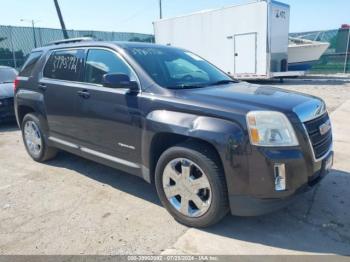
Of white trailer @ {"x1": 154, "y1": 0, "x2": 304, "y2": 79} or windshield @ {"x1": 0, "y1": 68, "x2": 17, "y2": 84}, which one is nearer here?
windshield @ {"x1": 0, "y1": 68, "x2": 17, "y2": 84}

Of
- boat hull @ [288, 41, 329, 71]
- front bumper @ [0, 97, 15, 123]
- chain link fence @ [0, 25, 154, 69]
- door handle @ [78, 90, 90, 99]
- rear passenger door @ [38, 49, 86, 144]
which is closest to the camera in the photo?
door handle @ [78, 90, 90, 99]

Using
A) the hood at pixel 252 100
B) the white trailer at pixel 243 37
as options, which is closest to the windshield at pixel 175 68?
the hood at pixel 252 100

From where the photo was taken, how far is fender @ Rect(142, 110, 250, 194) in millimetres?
2896

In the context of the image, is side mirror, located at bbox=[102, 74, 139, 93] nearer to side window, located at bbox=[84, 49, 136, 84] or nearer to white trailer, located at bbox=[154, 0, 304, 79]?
side window, located at bbox=[84, 49, 136, 84]

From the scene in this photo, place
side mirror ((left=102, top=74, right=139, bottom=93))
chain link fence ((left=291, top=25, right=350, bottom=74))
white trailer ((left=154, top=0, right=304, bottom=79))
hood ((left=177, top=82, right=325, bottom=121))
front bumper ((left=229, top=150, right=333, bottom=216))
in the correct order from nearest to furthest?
front bumper ((left=229, top=150, right=333, bottom=216)), hood ((left=177, top=82, right=325, bottom=121)), side mirror ((left=102, top=74, right=139, bottom=93)), white trailer ((left=154, top=0, right=304, bottom=79)), chain link fence ((left=291, top=25, right=350, bottom=74))

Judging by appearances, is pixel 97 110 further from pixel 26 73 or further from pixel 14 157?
pixel 14 157

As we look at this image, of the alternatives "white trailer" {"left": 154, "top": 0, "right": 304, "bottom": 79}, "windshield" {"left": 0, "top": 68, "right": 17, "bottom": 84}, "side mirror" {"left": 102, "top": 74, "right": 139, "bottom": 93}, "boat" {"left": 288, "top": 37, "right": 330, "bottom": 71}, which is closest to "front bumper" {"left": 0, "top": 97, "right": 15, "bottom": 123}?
"windshield" {"left": 0, "top": 68, "right": 17, "bottom": 84}

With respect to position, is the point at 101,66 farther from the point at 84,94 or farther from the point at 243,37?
the point at 243,37

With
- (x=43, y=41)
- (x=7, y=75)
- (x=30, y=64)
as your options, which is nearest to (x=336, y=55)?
(x=7, y=75)

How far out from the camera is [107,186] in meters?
4.49

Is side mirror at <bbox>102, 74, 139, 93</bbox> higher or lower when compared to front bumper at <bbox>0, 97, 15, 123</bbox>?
higher

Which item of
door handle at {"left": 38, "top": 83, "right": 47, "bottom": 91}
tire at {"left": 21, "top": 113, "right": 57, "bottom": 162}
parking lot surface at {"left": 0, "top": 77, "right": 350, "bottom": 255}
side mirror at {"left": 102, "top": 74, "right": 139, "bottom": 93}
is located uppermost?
side mirror at {"left": 102, "top": 74, "right": 139, "bottom": 93}

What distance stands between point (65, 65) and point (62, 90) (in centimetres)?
38

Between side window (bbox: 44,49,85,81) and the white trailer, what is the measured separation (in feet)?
37.8
